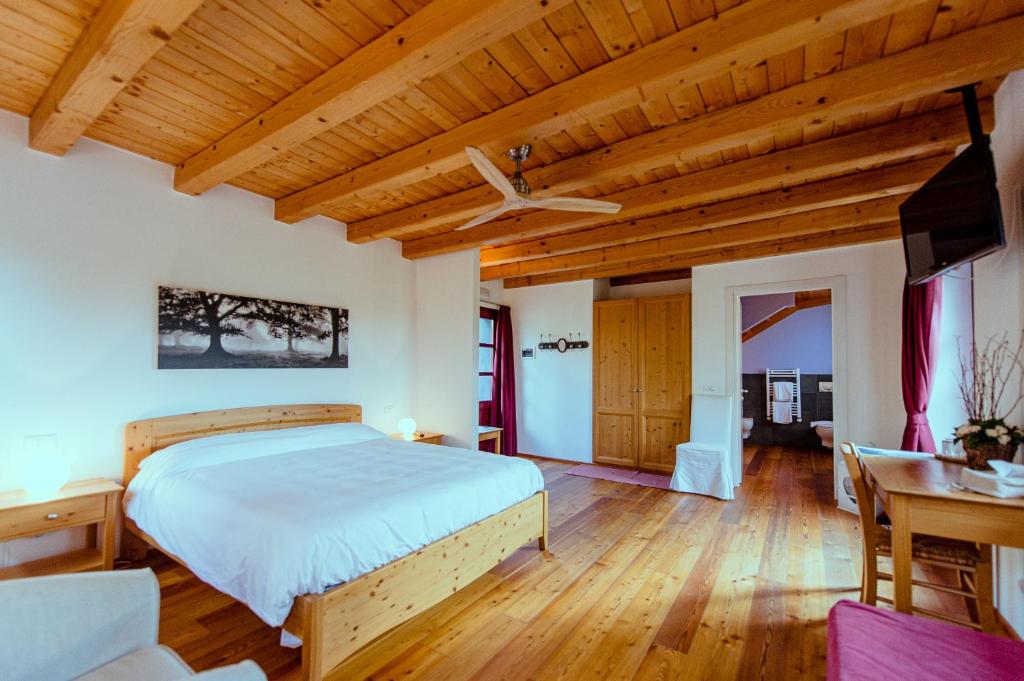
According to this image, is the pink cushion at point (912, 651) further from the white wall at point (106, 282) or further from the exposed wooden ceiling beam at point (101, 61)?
the white wall at point (106, 282)

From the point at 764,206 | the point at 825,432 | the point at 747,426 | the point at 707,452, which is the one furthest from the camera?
the point at 747,426

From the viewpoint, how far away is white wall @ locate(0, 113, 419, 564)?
8.47 feet

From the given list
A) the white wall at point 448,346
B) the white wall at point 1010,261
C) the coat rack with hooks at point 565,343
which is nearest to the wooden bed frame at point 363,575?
the white wall at point 448,346

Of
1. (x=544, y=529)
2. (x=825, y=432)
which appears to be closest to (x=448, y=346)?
(x=544, y=529)

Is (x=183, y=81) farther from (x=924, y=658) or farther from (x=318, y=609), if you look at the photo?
(x=924, y=658)

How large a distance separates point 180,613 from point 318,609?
1188 millimetres

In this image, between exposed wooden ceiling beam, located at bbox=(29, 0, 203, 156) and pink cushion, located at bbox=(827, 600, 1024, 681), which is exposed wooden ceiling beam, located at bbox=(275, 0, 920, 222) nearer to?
exposed wooden ceiling beam, located at bbox=(29, 0, 203, 156)

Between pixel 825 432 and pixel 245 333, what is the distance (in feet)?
24.0

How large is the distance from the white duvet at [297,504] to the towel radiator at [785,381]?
5.94 metres

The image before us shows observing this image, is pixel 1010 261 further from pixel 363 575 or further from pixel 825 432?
pixel 825 432

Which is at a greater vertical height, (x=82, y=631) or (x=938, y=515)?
(x=938, y=515)

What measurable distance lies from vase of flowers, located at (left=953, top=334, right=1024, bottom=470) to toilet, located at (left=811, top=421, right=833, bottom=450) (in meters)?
4.37

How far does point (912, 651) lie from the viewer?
4.33 feet

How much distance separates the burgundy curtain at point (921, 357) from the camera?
3.63 m
